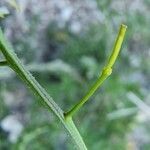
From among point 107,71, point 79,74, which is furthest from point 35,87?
point 79,74

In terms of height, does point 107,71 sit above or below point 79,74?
above

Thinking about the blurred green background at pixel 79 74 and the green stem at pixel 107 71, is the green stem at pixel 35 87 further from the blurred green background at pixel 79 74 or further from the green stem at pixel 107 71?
the blurred green background at pixel 79 74

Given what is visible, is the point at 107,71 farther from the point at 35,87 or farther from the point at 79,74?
the point at 79,74

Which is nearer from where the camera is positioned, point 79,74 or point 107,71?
point 107,71

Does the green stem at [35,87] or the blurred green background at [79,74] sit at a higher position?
the green stem at [35,87]

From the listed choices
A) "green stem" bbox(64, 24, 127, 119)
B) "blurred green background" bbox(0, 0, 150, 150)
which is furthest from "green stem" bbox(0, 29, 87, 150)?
"blurred green background" bbox(0, 0, 150, 150)

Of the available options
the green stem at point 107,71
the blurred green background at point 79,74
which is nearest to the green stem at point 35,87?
the green stem at point 107,71

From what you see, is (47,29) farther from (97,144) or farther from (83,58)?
(97,144)

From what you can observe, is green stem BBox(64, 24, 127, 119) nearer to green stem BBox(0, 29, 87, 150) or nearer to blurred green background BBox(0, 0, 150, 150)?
green stem BBox(0, 29, 87, 150)

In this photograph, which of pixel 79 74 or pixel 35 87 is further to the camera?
pixel 79 74
